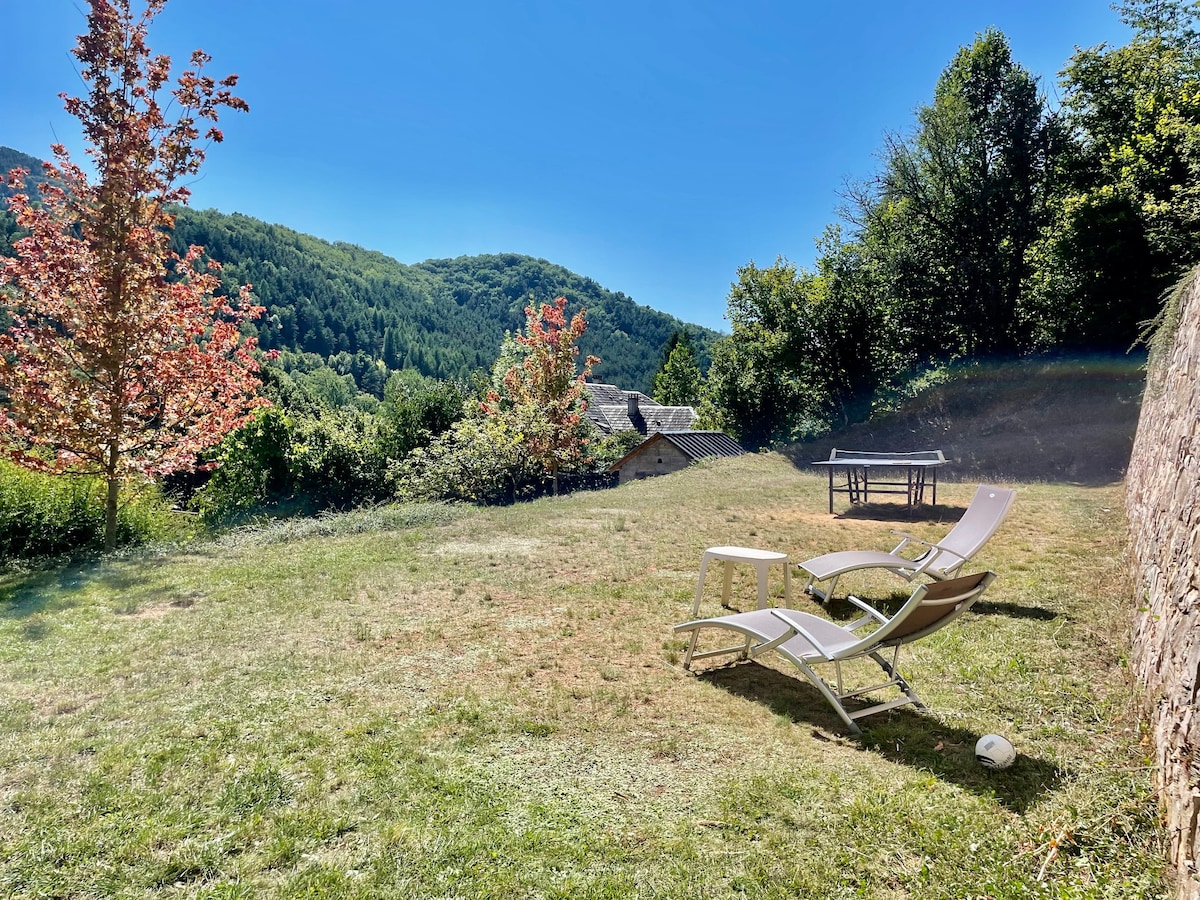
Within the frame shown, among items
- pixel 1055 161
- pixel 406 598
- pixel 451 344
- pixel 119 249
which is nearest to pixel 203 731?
pixel 406 598

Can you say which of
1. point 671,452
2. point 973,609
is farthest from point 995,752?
point 671,452

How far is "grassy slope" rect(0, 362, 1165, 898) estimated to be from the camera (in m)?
2.42

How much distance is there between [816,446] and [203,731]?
60.6ft

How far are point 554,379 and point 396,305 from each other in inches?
4119

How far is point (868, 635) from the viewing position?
3.79 m

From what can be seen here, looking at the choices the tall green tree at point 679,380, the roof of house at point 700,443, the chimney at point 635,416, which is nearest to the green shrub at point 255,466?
the roof of house at point 700,443

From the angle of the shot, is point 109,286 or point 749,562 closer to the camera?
point 749,562

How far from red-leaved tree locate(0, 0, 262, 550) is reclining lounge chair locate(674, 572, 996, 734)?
789 cm

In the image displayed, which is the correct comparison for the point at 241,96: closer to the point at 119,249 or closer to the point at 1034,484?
the point at 119,249

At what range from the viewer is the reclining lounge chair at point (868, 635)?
137 inches

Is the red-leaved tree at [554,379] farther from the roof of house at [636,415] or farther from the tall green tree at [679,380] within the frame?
the tall green tree at [679,380]

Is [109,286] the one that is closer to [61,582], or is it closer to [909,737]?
[61,582]

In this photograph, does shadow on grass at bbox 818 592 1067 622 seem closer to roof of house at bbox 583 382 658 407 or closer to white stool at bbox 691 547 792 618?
white stool at bbox 691 547 792 618

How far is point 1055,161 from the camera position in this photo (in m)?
18.0
